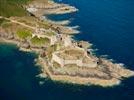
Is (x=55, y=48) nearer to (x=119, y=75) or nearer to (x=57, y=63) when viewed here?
(x=57, y=63)

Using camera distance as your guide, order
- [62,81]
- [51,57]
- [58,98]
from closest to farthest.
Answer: [58,98] → [62,81] → [51,57]

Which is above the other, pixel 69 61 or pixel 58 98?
pixel 69 61

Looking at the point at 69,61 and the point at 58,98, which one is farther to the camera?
the point at 69,61

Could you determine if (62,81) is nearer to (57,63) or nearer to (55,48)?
(57,63)

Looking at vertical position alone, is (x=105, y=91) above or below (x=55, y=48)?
below

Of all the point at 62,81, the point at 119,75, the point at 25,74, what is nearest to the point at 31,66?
the point at 25,74

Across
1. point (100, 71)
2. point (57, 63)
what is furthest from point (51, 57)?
point (100, 71)

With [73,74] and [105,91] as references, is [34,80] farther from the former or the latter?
[105,91]

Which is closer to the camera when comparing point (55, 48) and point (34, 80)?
point (34, 80)

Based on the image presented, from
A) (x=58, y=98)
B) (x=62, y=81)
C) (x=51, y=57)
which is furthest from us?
(x=51, y=57)
